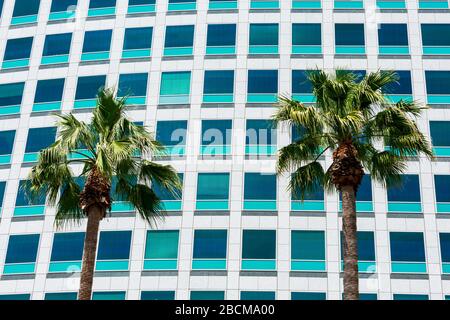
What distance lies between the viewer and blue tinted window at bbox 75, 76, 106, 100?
45.1 m

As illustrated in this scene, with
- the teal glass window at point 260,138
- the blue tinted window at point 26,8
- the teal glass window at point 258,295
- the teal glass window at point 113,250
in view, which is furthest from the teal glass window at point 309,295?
the blue tinted window at point 26,8

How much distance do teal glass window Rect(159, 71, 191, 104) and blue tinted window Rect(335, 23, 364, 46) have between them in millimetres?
10278

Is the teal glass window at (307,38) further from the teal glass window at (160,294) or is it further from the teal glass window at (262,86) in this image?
the teal glass window at (160,294)

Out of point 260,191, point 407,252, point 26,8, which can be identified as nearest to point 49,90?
point 26,8

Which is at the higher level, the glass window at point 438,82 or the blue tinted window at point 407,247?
the glass window at point 438,82

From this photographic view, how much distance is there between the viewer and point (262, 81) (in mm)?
43812

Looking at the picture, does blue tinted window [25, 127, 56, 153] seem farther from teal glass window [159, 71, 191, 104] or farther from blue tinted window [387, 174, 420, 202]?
blue tinted window [387, 174, 420, 202]

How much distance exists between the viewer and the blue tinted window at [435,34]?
1751 inches

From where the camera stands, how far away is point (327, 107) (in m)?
24.8

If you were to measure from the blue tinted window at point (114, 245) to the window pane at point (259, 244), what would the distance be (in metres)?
7.01

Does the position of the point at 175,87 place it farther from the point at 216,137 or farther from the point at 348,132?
the point at 348,132

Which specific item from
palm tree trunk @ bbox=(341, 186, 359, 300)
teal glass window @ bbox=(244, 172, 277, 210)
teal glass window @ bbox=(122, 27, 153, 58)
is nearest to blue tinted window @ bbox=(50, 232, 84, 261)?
teal glass window @ bbox=(244, 172, 277, 210)
